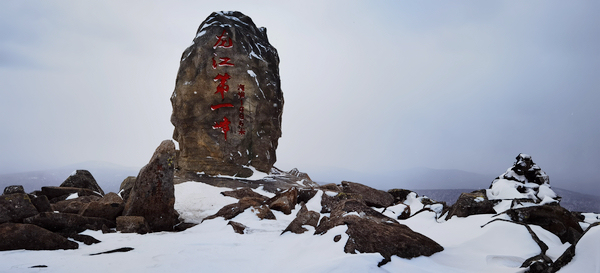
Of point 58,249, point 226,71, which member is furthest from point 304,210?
point 226,71

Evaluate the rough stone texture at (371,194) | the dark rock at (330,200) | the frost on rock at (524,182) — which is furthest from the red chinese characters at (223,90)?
the frost on rock at (524,182)

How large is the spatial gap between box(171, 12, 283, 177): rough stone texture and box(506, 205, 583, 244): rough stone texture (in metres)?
11.4

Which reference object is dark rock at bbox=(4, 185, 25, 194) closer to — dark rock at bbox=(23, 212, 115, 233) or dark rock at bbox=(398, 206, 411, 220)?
dark rock at bbox=(23, 212, 115, 233)

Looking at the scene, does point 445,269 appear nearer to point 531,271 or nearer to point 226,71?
point 531,271

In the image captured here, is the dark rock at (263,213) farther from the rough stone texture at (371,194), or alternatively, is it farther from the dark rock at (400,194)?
the dark rock at (400,194)

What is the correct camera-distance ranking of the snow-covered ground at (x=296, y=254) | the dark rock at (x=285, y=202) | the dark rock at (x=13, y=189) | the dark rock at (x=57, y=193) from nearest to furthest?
1. the snow-covered ground at (x=296, y=254)
2. the dark rock at (x=13, y=189)
3. the dark rock at (x=285, y=202)
4. the dark rock at (x=57, y=193)

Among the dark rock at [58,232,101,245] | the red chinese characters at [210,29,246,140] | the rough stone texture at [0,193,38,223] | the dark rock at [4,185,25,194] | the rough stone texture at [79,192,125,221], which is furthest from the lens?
the red chinese characters at [210,29,246,140]

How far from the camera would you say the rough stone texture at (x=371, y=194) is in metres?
9.15

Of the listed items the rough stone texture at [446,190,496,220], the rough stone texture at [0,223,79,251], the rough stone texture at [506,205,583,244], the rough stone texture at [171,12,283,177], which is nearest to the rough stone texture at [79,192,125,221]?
the rough stone texture at [0,223,79,251]

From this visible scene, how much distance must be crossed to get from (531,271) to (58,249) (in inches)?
219

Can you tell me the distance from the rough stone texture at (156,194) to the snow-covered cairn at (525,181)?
7.05m

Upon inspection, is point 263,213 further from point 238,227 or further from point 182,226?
point 182,226

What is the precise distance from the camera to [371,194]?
31.3ft

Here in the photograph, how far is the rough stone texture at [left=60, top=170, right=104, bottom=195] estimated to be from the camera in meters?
10.1
